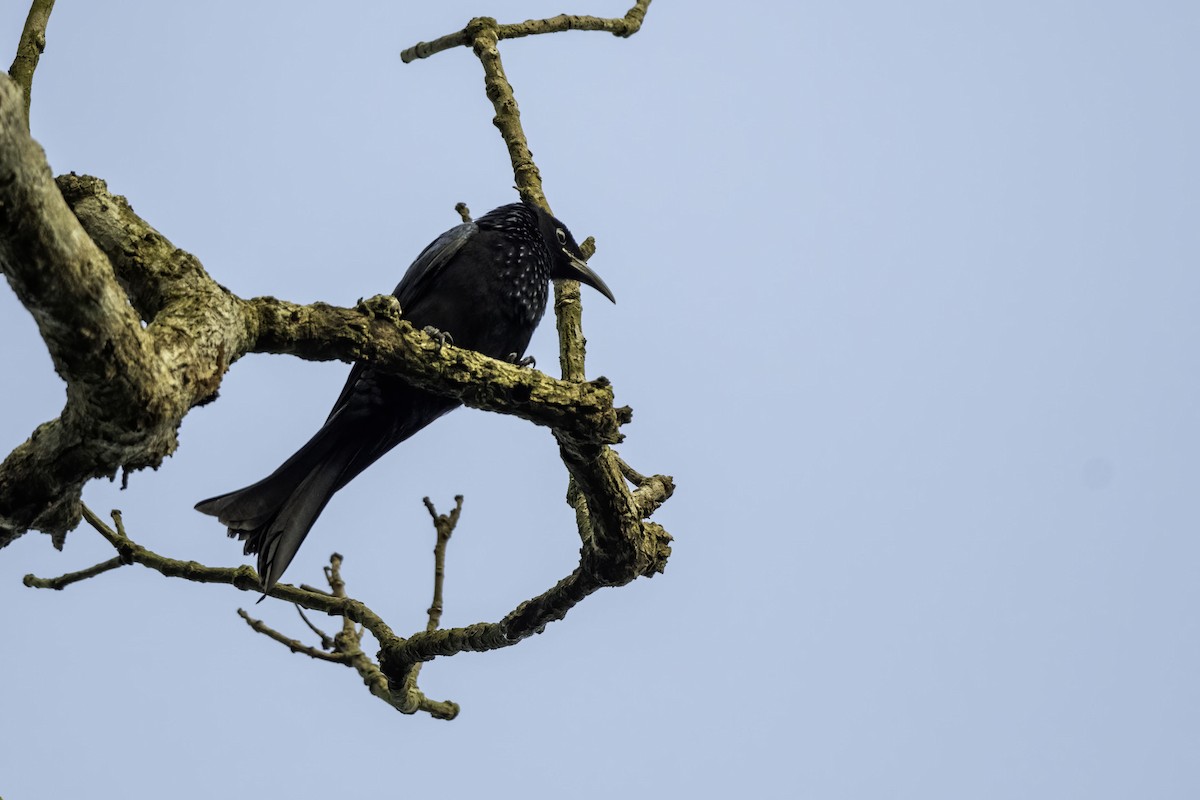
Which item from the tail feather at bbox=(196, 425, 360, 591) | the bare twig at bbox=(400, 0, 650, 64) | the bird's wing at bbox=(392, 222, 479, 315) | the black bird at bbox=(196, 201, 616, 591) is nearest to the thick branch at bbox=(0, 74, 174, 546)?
the tail feather at bbox=(196, 425, 360, 591)

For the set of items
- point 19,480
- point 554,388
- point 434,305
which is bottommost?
point 19,480

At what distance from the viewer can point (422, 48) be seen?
5.42m

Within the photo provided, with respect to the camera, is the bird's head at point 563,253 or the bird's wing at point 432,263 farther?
the bird's head at point 563,253

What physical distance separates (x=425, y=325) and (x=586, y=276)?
112 cm

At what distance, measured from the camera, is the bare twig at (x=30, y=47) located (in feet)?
9.48

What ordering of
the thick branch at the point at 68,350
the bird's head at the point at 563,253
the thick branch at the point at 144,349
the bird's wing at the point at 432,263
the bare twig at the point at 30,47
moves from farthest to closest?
the bird's head at the point at 563,253 < the bird's wing at the point at 432,263 < the bare twig at the point at 30,47 < the thick branch at the point at 144,349 < the thick branch at the point at 68,350

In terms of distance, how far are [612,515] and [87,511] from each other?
1744 mm

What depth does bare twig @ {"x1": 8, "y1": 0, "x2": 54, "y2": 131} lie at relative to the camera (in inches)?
114

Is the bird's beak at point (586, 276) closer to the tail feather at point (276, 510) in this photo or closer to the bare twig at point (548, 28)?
the bare twig at point (548, 28)

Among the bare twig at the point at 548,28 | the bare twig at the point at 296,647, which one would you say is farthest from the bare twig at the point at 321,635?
the bare twig at the point at 548,28

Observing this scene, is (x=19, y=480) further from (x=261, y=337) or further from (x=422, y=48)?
(x=422, y=48)

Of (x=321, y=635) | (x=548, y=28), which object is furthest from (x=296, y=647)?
(x=548, y=28)

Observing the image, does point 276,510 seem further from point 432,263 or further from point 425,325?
point 432,263

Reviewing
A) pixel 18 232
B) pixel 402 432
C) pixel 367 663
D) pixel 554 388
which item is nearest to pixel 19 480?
pixel 18 232
